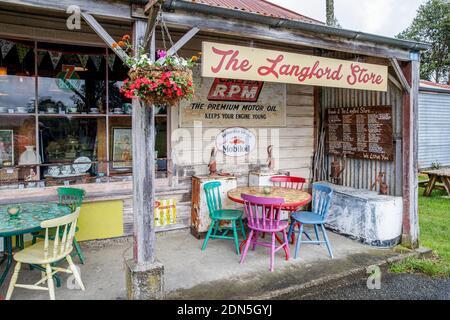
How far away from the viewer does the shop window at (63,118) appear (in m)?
4.55

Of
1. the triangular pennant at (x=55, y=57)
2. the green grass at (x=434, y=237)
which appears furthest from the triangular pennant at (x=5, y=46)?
the green grass at (x=434, y=237)

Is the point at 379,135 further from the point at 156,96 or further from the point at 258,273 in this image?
the point at 156,96

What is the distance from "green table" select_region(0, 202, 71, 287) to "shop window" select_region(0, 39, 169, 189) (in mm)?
629

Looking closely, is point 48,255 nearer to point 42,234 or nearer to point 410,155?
point 42,234

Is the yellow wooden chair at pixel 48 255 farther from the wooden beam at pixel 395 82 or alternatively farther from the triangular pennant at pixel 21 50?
the wooden beam at pixel 395 82

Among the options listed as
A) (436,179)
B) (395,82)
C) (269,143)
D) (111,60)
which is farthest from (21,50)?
(436,179)

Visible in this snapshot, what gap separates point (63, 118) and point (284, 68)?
2.92 m

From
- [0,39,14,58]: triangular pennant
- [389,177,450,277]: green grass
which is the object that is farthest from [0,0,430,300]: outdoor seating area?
[389,177,450,277]: green grass

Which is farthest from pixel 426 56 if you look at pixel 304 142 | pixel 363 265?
pixel 363 265

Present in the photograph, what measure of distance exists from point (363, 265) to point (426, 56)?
857 inches

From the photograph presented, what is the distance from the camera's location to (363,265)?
4.51 m

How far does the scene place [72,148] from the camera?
4977mm

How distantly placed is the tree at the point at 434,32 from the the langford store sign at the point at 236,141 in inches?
739

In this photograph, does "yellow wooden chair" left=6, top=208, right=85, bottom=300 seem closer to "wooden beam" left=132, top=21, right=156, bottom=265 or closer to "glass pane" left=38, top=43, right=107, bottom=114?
"wooden beam" left=132, top=21, right=156, bottom=265
